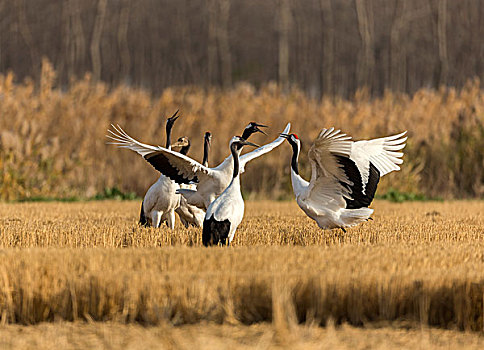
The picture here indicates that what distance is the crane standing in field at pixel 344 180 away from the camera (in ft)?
25.8

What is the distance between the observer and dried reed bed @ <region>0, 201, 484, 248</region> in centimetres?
791

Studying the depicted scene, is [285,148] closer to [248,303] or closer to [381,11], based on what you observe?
→ [248,303]

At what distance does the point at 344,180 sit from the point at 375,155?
0.51 metres

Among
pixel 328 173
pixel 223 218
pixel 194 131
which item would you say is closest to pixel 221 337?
pixel 223 218

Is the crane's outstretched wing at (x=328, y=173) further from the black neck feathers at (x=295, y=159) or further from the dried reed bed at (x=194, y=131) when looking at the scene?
the dried reed bed at (x=194, y=131)

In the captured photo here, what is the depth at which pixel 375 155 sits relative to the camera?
8281mm

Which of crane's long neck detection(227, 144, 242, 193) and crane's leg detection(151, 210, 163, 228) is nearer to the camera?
crane's long neck detection(227, 144, 242, 193)

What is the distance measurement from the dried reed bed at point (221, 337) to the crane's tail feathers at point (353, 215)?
3.13m

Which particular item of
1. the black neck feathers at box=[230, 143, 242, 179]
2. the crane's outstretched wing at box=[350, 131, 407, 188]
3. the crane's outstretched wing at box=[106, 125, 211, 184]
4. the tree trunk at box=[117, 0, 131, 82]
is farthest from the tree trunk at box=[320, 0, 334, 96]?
the black neck feathers at box=[230, 143, 242, 179]

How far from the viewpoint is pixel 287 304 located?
498cm

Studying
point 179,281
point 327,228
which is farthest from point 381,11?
point 179,281

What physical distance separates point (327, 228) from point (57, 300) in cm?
395

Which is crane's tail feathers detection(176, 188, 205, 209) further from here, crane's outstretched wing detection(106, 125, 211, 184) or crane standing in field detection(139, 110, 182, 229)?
crane standing in field detection(139, 110, 182, 229)

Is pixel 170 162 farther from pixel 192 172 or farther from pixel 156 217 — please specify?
pixel 156 217
